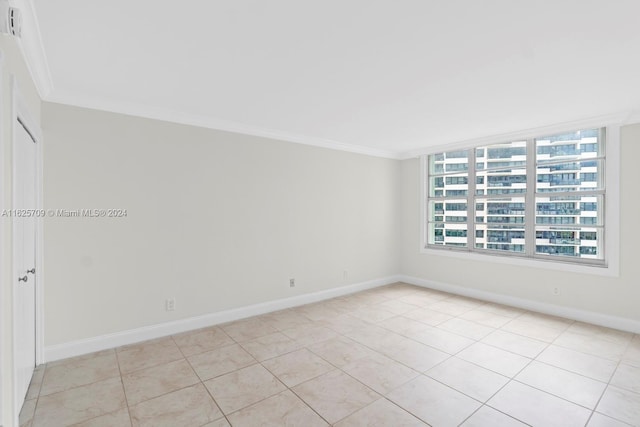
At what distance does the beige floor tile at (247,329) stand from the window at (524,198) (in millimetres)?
3364

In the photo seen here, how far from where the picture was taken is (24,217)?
7.52ft

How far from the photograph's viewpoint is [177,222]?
11.5 ft

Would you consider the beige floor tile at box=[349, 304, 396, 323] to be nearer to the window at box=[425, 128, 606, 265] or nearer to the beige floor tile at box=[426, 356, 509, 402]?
the beige floor tile at box=[426, 356, 509, 402]

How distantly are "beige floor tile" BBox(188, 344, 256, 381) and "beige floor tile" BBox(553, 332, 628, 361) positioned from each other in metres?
3.24

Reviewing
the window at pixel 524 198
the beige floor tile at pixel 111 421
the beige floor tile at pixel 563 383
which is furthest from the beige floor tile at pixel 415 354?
the window at pixel 524 198

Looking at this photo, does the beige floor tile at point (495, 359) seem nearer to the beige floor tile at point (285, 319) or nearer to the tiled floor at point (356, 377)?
the tiled floor at point (356, 377)

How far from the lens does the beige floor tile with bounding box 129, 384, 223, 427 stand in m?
2.07

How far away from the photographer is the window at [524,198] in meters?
3.94

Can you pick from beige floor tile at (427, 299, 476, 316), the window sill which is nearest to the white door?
beige floor tile at (427, 299, 476, 316)

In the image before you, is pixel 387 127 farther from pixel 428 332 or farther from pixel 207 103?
pixel 428 332

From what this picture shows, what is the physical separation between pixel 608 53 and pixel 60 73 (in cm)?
418

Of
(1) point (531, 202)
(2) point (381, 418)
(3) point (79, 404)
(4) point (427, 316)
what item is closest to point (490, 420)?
(2) point (381, 418)

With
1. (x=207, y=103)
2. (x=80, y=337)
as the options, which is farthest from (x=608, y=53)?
(x=80, y=337)

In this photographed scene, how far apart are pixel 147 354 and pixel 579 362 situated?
4075mm
